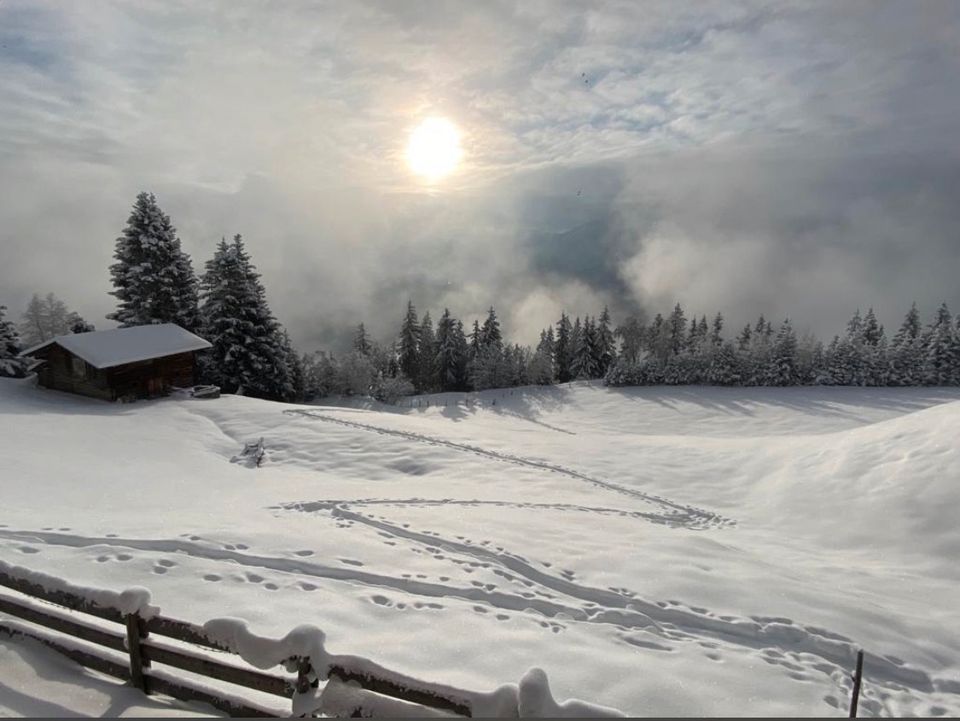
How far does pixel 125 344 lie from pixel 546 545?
29037mm

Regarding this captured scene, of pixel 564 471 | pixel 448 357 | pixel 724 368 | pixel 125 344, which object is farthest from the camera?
pixel 448 357

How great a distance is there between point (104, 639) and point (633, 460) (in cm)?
1990

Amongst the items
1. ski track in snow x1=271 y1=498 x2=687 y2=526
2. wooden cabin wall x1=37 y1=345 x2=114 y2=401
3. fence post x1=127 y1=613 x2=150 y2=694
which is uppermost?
wooden cabin wall x1=37 y1=345 x2=114 y2=401

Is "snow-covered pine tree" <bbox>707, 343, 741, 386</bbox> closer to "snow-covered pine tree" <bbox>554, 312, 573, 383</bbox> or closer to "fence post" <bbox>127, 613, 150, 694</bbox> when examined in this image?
"snow-covered pine tree" <bbox>554, 312, 573, 383</bbox>

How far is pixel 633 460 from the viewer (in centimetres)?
2189

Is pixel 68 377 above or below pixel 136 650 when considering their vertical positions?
above

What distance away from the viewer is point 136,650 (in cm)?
454

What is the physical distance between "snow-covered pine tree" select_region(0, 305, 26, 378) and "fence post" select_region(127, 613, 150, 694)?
129 ft

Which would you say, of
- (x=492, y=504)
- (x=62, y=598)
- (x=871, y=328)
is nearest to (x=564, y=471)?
(x=492, y=504)

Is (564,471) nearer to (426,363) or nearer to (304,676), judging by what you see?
(304,676)

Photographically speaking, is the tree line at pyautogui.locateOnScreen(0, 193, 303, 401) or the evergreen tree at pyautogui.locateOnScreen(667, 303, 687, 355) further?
the evergreen tree at pyautogui.locateOnScreen(667, 303, 687, 355)

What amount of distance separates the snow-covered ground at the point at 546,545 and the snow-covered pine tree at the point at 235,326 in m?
13.0

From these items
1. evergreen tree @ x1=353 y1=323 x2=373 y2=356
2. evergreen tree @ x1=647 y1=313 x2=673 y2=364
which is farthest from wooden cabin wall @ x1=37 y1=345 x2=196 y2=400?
evergreen tree @ x1=647 y1=313 x2=673 y2=364

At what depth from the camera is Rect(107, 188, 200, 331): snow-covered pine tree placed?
3756 cm
